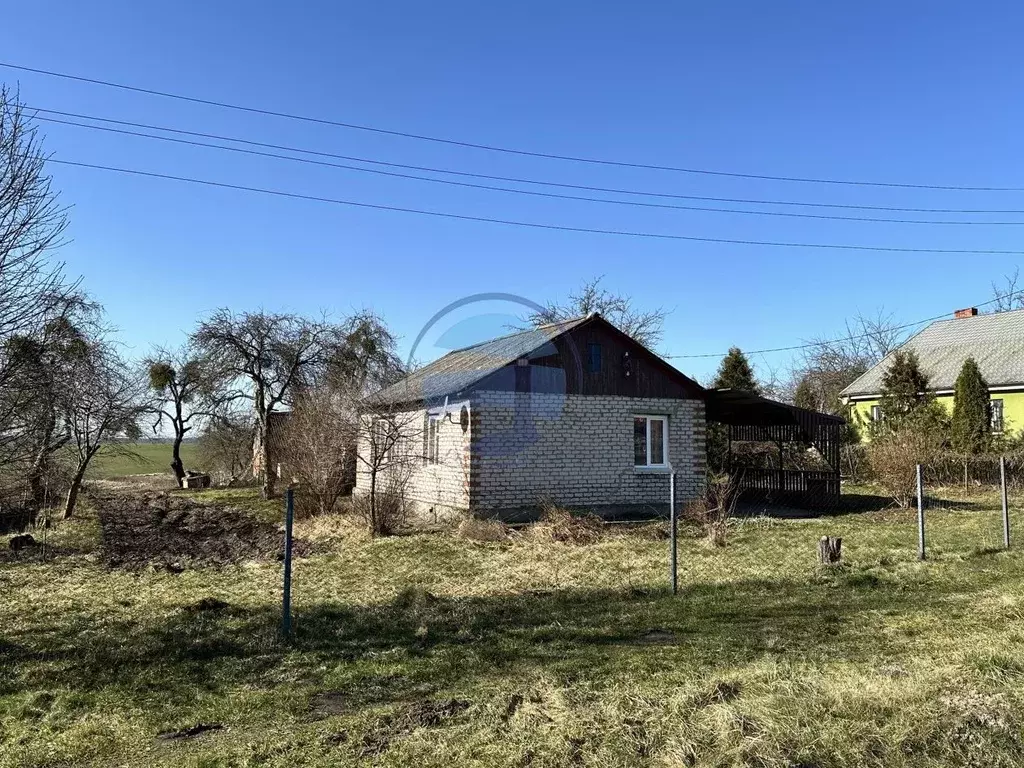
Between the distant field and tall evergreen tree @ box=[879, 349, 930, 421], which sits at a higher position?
tall evergreen tree @ box=[879, 349, 930, 421]

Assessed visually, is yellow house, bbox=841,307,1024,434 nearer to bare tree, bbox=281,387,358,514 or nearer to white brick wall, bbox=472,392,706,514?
white brick wall, bbox=472,392,706,514

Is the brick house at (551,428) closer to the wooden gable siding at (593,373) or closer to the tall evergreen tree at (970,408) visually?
the wooden gable siding at (593,373)

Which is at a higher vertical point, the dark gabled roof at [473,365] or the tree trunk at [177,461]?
the dark gabled roof at [473,365]

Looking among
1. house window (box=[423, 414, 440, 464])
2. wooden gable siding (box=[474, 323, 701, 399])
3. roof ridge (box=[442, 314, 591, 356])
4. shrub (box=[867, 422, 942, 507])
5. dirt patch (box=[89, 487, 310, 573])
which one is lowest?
dirt patch (box=[89, 487, 310, 573])

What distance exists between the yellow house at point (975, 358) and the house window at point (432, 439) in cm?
2070

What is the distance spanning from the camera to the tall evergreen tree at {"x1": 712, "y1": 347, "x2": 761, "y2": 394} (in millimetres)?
29016

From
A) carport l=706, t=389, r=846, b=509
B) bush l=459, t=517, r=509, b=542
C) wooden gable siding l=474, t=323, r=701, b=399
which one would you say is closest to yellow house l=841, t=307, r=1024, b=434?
carport l=706, t=389, r=846, b=509

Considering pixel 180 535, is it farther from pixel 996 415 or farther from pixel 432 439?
pixel 996 415

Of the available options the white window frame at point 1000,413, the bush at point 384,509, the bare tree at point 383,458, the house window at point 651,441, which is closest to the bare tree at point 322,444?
the bare tree at point 383,458

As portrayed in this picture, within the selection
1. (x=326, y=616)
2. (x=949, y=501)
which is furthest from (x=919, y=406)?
(x=326, y=616)

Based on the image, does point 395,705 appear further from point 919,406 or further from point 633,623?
point 919,406

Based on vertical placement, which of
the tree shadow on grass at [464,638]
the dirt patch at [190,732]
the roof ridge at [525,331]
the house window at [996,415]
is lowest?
the tree shadow on grass at [464,638]

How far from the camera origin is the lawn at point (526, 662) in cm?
366

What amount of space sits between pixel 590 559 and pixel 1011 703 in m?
6.58
